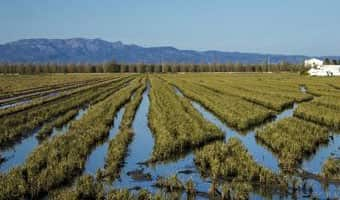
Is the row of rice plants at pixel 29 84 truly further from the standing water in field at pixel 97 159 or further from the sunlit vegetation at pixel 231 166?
the sunlit vegetation at pixel 231 166

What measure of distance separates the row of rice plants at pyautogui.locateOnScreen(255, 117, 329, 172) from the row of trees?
137398mm

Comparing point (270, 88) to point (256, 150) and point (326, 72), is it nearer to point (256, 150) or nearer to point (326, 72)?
point (256, 150)

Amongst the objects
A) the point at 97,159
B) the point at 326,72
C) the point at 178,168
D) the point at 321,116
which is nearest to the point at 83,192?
the point at 178,168

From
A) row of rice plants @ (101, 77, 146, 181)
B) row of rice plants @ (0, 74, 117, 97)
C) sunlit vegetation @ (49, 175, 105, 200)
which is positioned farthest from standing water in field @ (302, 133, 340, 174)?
row of rice plants @ (0, 74, 117, 97)

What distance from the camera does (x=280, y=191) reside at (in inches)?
353

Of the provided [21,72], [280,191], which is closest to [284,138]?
[280,191]

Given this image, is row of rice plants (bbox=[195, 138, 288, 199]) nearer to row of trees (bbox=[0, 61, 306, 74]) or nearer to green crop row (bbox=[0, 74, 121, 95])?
green crop row (bbox=[0, 74, 121, 95])

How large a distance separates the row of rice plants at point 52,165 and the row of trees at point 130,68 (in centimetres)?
13624

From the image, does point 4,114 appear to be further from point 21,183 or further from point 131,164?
point 21,183

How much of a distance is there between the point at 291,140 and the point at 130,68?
158276 millimetres

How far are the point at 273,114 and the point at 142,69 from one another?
147 metres

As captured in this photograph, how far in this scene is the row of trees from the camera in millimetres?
146500

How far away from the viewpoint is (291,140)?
14.0 m

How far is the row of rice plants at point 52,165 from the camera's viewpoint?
8805mm
